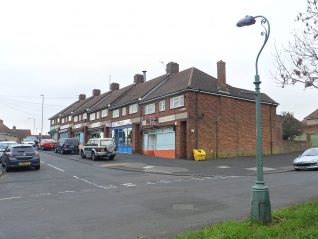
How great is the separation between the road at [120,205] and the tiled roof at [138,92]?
23.3 metres

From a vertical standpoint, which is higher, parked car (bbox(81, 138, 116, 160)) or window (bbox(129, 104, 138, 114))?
window (bbox(129, 104, 138, 114))

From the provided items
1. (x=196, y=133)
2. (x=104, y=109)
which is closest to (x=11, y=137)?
(x=104, y=109)

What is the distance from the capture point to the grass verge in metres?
7.03

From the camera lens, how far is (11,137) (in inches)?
4609

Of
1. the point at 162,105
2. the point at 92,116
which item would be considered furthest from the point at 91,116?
the point at 162,105

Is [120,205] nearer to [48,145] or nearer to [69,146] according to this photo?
[69,146]

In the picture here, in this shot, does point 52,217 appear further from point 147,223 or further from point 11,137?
point 11,137

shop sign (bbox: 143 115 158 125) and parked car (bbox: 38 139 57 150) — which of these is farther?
parked car (bbox: 38 139 57 150)

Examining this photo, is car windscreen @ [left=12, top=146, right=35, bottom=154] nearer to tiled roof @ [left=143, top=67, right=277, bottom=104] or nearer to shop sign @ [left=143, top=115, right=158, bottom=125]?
tiled roof @ [left=143, top=67, right=277, bottom=104]

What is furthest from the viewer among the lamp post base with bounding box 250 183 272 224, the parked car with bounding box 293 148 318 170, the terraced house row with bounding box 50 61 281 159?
Answer: the terraced house row with bounding box 50 61 281 159

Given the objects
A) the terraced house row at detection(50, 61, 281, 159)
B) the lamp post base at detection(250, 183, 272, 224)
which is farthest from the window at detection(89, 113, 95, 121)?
the lamp post base at detection(250, 183, 272, 224)

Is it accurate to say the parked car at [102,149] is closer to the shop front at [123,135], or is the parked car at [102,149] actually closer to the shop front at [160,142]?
the shop front at [160,142]

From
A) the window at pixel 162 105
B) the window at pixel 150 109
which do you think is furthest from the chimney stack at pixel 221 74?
the window at pixel 150 109

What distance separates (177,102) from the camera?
3444 centimetres
